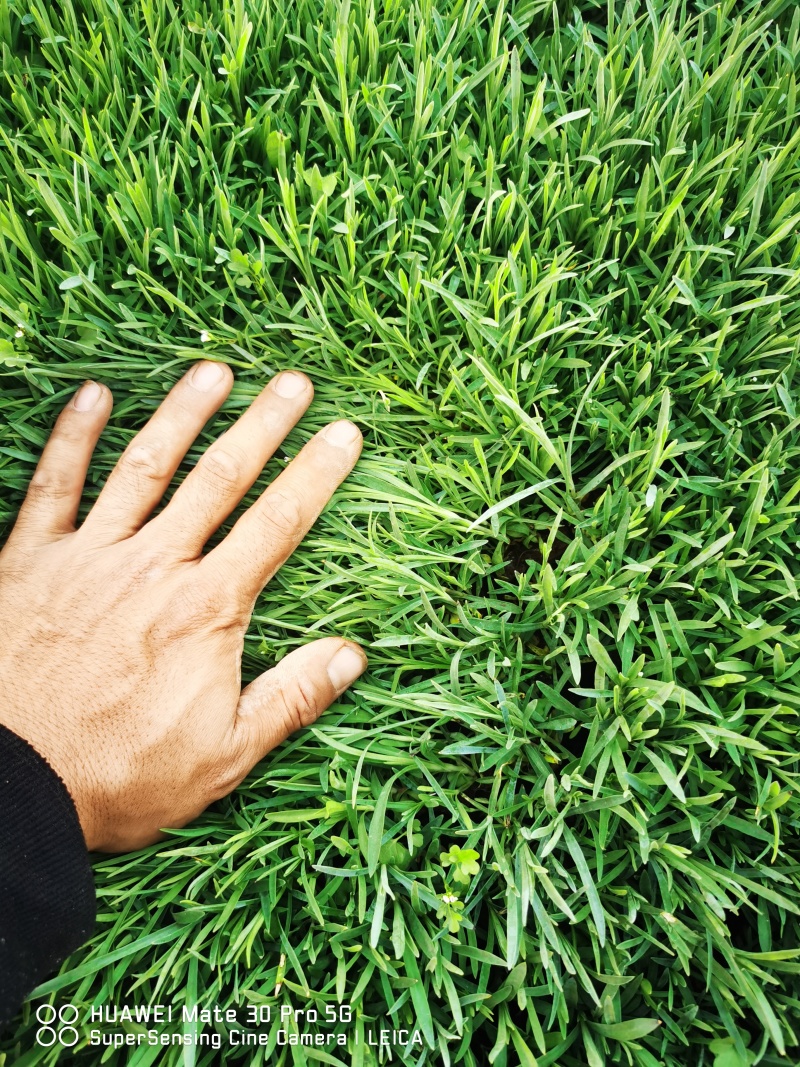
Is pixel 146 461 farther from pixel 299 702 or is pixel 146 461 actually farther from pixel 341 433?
pixel 299 702

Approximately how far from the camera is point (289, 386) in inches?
72.2

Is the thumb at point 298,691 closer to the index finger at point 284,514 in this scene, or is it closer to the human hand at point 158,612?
the human hand at point 158,612

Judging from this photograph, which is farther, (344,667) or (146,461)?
(146,461)

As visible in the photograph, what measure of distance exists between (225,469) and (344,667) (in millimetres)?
586

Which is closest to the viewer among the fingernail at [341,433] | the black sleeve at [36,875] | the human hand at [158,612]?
the black sleeve at [36,875]

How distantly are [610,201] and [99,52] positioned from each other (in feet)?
4.47

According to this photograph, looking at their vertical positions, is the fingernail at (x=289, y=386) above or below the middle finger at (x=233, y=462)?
above

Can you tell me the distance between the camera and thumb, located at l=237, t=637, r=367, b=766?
1704 millimetres

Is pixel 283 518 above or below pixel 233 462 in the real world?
below

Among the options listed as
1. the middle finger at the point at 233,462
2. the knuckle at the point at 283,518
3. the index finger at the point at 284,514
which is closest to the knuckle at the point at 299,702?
the index finger at the point at 284,514

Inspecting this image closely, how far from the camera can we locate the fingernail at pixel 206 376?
1.84m

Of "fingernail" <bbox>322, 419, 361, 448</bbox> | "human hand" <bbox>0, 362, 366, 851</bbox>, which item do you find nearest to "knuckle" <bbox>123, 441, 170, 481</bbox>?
"human hand" <bbox>0, 362, 366, 851</bbox>

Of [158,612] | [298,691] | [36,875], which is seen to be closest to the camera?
[36,875]

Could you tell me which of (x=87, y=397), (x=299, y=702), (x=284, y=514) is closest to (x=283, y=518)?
(x=284, y=514)
